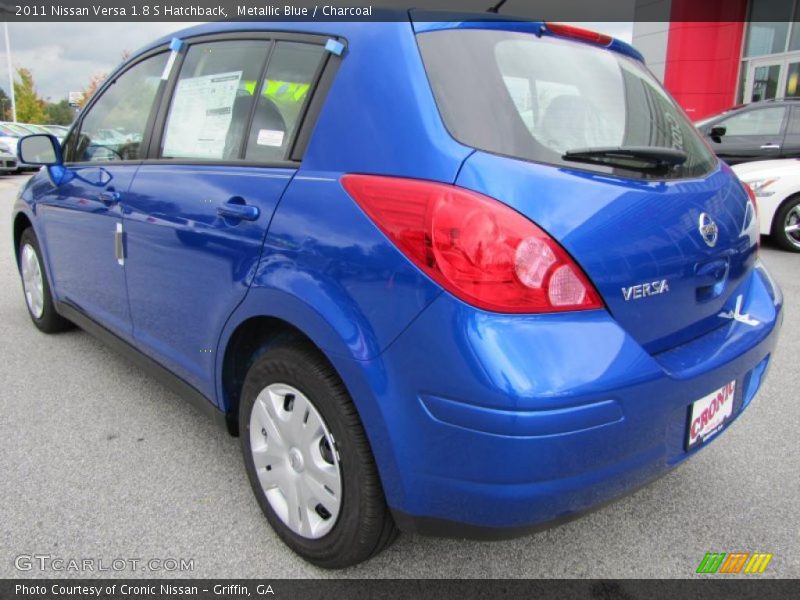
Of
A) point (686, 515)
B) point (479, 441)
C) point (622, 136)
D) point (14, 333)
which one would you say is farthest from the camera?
point (14, 333)

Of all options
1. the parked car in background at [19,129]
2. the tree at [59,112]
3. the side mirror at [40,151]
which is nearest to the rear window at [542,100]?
the side mirror at [40,151]

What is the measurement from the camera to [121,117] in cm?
310

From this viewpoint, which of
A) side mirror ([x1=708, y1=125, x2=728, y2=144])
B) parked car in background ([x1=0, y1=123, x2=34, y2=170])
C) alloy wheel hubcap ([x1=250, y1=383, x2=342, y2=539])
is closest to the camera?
alloy wheel hubcap ([x1=250, y1=383, x2=342, y2=539])

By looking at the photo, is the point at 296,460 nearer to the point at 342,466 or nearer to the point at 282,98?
the point at 342,466

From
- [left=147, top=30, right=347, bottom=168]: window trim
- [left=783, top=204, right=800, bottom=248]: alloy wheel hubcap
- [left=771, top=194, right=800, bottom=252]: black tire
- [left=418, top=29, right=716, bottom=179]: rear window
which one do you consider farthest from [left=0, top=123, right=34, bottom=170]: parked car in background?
[left=418, top=29, right=716, bottom=179]: rear window

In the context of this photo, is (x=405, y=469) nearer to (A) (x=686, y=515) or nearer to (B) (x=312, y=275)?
(B) (x=312, y=275)

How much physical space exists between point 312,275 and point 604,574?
51.9 inches

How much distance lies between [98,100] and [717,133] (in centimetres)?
823

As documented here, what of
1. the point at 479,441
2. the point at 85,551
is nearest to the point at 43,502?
the point at 85,551

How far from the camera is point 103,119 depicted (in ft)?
10.8

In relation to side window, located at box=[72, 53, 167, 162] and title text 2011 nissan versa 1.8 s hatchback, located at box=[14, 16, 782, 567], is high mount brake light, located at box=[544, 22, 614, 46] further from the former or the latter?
side window, located at box=[72, 53, 167, 162]

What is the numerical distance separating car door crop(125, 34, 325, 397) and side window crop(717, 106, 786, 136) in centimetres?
855

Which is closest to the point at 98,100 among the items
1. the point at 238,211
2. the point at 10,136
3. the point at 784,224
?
the point at 238,211

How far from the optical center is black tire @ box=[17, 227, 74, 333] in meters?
3.94
